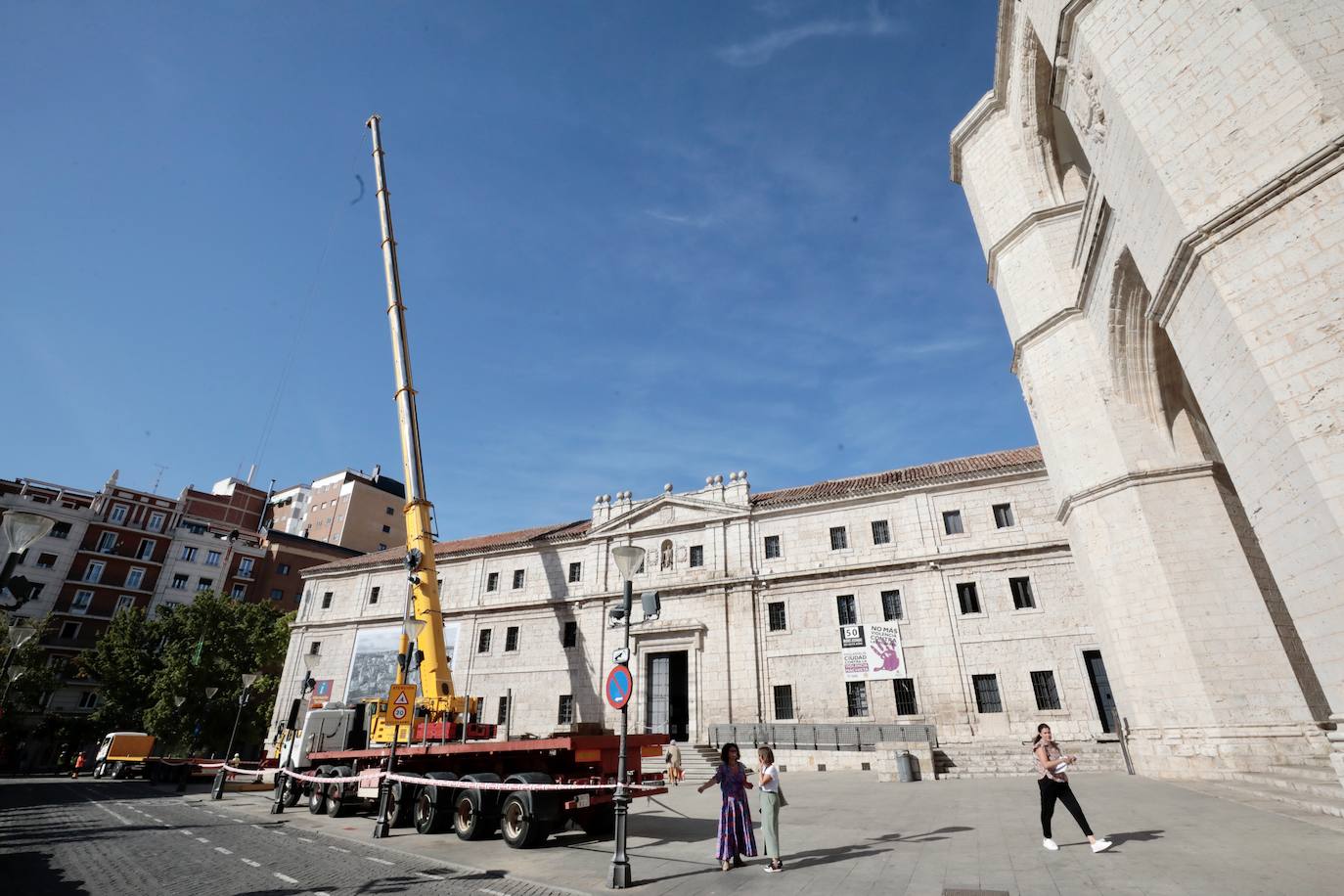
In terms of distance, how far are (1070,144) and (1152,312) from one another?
10.4 m

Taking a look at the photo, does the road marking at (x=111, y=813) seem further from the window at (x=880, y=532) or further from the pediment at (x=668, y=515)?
the window at (x=880, y=532)

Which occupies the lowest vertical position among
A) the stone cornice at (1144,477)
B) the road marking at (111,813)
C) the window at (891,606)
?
the road marking at (111,813)

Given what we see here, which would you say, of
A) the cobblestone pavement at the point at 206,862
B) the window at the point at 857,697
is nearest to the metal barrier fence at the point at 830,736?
the window at the point at 857,697

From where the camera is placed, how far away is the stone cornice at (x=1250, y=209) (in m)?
7.65

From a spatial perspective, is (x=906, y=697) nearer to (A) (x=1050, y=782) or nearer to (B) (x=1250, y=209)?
(A) (x=1050, y=782)

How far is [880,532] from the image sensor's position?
87.0ft

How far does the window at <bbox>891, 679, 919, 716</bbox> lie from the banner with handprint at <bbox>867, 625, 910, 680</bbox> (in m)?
0.27

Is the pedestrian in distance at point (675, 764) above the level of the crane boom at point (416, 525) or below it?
below

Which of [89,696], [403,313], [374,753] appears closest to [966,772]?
[374,753]

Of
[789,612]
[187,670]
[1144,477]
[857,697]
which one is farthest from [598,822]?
[187,670]

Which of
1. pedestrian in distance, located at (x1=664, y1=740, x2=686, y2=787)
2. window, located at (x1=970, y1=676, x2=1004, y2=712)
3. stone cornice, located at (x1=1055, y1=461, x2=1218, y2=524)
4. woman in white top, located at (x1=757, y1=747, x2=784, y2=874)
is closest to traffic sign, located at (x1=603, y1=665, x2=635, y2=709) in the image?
woman in white top, located at (x1=757, y1=747, x2=784, y2=874)

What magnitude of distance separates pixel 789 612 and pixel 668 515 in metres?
7.81

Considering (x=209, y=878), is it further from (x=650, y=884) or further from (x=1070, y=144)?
(x=1070, y=144)

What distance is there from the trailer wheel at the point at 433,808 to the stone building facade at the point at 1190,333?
1250 centimetres
